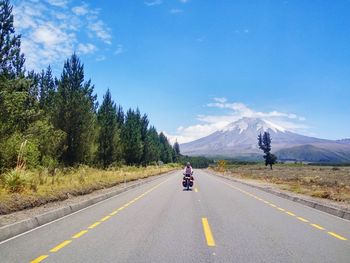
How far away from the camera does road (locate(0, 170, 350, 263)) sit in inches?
304

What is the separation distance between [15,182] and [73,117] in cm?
2034

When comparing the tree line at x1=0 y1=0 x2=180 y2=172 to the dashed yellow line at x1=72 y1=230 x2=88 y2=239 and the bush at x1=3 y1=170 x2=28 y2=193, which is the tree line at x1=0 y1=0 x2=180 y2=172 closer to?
the bush at x1=3 y1=170 x2=28 y2=193

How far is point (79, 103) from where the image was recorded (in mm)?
36156

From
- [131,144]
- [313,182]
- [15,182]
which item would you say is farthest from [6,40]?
[131,144]

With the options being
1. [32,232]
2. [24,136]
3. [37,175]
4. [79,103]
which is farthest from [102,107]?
[32,232]

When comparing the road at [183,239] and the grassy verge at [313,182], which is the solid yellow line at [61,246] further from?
the grassy verge at [313,182]

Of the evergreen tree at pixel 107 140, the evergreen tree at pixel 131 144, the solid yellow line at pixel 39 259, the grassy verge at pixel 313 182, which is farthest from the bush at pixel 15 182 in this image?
the evergreen tree at pixel 131 144

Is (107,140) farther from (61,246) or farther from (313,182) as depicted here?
(61,246)

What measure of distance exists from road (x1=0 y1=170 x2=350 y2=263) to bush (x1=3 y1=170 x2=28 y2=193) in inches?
144

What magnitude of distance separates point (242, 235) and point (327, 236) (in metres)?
2.12

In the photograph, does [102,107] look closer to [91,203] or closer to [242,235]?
[91,203]

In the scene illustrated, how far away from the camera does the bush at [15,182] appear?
53.9ft

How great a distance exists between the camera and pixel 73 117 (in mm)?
36562

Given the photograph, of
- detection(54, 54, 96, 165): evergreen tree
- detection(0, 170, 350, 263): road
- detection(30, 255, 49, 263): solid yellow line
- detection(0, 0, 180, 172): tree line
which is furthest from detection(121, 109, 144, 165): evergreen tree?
detection(30, 255, 49, 263): solid yellow line
